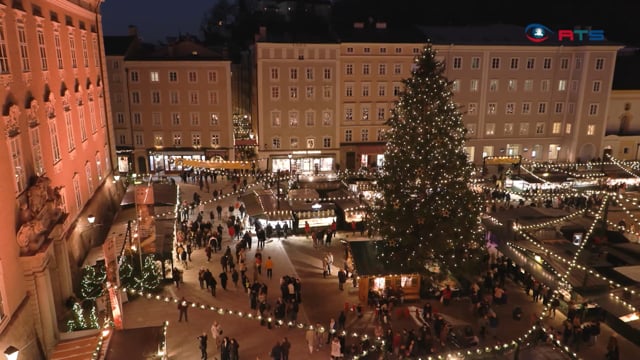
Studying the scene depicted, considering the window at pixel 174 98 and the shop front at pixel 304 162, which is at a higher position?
the window at pixel 174 98

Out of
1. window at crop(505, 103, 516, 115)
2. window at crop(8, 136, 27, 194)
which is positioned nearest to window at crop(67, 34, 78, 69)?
window at crop(8, 136, 27, 194)

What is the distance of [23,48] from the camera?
15.7 m

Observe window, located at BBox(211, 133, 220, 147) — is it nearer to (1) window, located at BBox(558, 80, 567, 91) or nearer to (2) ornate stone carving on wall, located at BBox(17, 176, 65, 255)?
(2) ornate stone carving on wall, located at BBox(17, 176, 65, 255)

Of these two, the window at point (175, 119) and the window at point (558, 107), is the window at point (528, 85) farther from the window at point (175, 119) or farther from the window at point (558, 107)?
the window at point (175, 119)

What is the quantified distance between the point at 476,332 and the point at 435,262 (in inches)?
139

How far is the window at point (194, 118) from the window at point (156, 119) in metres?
2.64

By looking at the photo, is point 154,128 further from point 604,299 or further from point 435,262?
point 604,299

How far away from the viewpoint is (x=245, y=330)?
1839cm

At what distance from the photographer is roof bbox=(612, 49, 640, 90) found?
162 ft

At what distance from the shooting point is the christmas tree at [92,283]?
18927 mm

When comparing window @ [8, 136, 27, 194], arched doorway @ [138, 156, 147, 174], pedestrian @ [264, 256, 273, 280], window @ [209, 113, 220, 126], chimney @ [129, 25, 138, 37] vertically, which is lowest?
pedestrian @ [264, 256, 273, 280]

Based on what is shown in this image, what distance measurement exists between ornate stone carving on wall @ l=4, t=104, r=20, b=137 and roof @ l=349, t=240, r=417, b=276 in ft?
43.5

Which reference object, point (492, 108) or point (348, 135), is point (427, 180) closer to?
point (348, 135)

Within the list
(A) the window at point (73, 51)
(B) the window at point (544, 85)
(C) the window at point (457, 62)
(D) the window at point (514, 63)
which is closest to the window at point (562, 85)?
(B) the window at point (544, 85)
